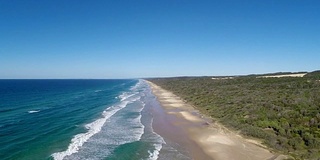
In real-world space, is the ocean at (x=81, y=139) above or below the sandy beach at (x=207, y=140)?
above

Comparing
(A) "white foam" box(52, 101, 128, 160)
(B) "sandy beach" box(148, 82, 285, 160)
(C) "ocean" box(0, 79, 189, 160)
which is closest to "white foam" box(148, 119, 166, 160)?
(C) "ocean" box(0, 79, 189, 160)

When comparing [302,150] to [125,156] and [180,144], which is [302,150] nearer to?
[180,144]

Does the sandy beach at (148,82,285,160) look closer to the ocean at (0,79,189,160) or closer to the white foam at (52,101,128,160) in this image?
the ocean at (0,79,189,160)

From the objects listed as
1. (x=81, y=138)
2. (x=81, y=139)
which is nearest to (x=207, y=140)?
(x=81, y=139)

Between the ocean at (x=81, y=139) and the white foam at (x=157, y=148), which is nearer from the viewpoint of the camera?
the white foam at (x=157, y=148)

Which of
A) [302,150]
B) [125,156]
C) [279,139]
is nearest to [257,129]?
[279,139]

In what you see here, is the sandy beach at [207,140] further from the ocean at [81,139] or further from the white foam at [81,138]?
the white foam at [81,138]

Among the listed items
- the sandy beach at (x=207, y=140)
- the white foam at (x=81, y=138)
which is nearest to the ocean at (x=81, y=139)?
the white foam at (x=81, y=138)

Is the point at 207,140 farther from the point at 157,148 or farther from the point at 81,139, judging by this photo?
the point at 81,139
